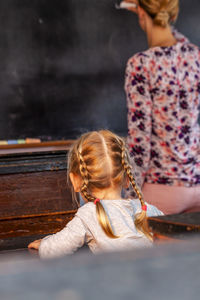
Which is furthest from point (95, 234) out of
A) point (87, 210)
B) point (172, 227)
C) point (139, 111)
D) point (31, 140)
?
point (31, 140)

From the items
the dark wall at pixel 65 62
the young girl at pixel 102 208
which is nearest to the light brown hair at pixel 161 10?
the young girl at pixel 102 208

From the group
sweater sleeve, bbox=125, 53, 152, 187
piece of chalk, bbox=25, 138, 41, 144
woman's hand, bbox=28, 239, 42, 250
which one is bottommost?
piece of chalk, bbox=25, 138, 41, 144

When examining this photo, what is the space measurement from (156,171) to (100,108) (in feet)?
5.36

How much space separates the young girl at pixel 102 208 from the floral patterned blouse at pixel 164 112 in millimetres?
147

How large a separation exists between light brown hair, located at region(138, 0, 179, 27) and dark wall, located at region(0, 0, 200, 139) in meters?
1.55

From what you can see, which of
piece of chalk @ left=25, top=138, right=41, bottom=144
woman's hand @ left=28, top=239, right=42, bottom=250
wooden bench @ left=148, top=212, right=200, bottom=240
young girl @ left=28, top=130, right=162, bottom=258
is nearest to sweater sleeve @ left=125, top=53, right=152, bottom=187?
young girl @ left=28, top=130, right=162, bottom=258

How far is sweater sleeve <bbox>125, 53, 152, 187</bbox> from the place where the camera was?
117 cm

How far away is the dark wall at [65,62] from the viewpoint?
264cm

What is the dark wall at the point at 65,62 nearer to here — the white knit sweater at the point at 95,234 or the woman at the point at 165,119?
the woman at the point at 165,119

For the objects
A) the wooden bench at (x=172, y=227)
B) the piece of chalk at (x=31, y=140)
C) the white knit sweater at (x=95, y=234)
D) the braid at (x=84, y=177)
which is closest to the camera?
the wooden bench at (x=172, y=227)

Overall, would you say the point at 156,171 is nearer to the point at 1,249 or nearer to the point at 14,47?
the point at 1,249

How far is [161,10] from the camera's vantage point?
1.22 metres

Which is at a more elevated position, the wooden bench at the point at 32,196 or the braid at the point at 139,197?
the braid at the point at 139,197

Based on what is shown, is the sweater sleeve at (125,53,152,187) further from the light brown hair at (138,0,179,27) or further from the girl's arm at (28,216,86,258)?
the girl's arm at (28,216,86,258)
